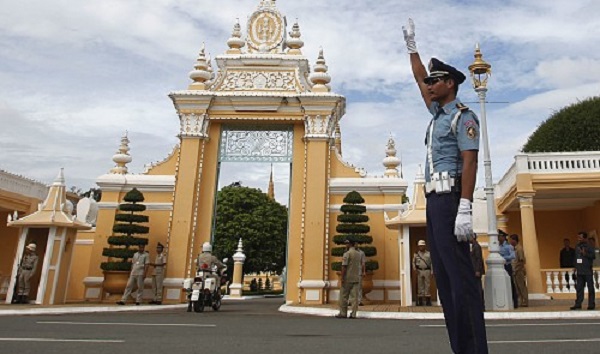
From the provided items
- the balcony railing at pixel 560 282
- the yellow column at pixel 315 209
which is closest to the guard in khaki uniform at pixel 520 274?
the balcony railing at pixel 560 282

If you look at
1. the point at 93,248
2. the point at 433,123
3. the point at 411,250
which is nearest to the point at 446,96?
the point at 433,123

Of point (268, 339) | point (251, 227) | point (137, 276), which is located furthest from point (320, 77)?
point (251, 227)

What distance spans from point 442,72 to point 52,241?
38.0 ft

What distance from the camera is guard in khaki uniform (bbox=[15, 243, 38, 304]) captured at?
1185 centimetres

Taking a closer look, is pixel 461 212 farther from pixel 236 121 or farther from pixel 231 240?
pixel 231 240

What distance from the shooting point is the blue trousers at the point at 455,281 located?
112 inches

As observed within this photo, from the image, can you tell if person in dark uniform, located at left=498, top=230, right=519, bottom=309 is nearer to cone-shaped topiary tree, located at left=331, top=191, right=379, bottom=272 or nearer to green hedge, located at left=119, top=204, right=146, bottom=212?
cone-shaped topiary tree, located at left=331, top=191, right=379, bottom=272

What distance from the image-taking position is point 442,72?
329 cm

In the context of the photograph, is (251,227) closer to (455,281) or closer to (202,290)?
(202,290)

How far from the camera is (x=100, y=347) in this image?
429 cm

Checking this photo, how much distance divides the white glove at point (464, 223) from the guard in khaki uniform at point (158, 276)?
11.0 m

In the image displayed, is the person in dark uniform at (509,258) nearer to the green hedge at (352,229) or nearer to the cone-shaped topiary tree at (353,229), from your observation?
the cone-shaped topiary tree at (353,229)

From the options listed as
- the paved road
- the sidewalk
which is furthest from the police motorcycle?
the paved road

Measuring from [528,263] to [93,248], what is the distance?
1196cm
